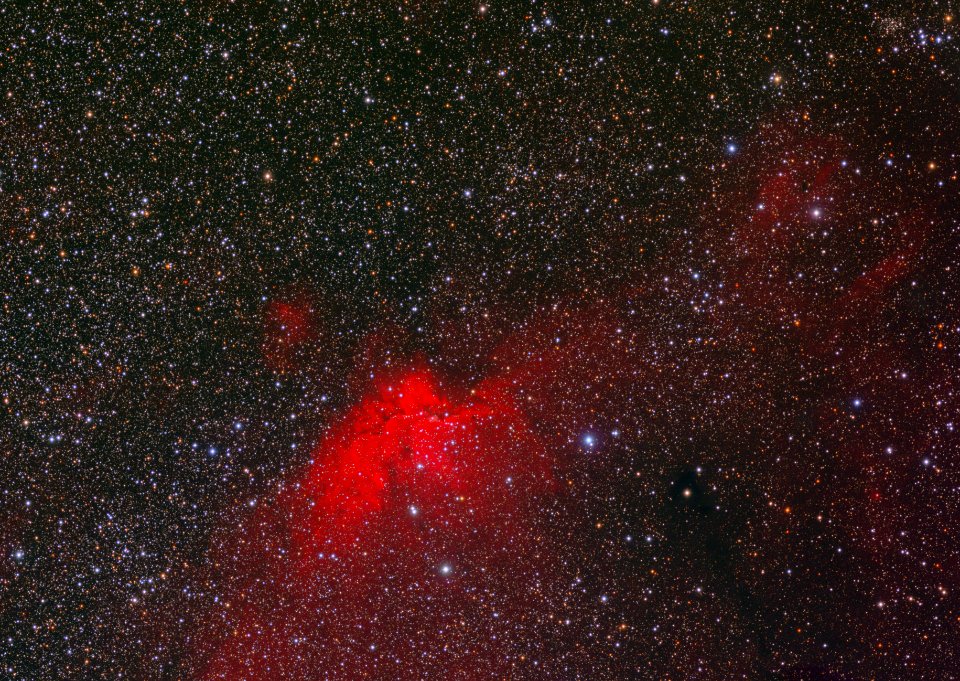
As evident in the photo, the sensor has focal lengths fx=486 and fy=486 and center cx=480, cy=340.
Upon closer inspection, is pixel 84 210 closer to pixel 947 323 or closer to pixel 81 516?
pixel 81 516

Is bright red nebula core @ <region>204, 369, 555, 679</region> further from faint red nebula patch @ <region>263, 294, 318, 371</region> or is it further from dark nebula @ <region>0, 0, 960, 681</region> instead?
faint red nebula patch @ <region>263, 294, 318, 371</region>

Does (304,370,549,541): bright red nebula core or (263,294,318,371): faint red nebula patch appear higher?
(263,294,318,371): faint red nebula patch

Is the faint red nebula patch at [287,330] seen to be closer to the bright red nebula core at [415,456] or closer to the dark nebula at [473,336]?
the dark nebula at [473,336]

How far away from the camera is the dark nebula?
24.0 inches

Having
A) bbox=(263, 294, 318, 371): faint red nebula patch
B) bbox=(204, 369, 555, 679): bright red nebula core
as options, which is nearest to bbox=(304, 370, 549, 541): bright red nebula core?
bbox=(204, 369, 555, 679): bright red nebula core

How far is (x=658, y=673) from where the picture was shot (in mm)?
633

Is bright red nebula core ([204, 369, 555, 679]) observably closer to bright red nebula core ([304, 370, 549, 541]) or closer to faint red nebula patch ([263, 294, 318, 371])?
bright red nebula core ([304, 370, 549, 541])

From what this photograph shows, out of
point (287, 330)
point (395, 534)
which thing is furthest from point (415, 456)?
point (287, 330)

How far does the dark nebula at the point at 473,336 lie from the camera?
0.61 m

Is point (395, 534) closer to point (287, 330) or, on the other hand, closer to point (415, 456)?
point (415, 456)

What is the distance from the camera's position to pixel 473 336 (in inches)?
24.3

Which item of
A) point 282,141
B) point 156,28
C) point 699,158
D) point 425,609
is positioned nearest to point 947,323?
point 699,158

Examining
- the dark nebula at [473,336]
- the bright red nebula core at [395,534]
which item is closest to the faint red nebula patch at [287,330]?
the dark nebula at [473,336]

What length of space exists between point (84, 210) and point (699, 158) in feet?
2.56
